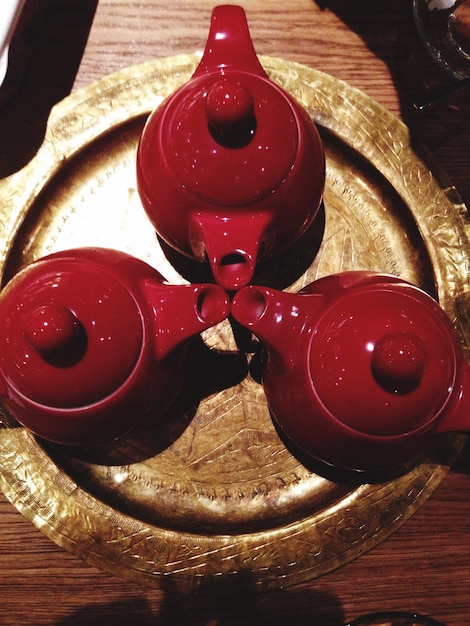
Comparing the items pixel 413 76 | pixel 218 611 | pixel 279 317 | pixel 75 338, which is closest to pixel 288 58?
pixel 413 76

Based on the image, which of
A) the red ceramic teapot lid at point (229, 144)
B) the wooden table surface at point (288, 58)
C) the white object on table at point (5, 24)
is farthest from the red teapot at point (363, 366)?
the white object on table at point (5, 24)

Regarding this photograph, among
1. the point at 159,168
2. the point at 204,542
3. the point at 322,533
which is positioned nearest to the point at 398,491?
the point at 322,533

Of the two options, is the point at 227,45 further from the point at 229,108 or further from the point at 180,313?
the point at 180,313

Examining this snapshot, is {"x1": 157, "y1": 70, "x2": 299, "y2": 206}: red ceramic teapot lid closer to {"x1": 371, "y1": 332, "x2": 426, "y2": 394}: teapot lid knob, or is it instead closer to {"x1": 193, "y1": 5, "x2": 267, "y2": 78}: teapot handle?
{"x1": 193, "y1": 5, "x2": 267, "y2": 78}: teapot handle

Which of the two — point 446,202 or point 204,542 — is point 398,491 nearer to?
point 204,542

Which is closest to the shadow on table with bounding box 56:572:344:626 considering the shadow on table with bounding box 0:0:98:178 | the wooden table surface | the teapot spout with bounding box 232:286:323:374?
the wooden table surface
